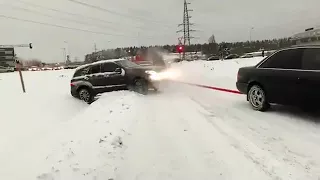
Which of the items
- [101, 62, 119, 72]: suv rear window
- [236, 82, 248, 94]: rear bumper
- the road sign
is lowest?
the road sign

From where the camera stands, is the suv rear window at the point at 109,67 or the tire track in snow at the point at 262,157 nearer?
the tire track in snow at the point at 262,157

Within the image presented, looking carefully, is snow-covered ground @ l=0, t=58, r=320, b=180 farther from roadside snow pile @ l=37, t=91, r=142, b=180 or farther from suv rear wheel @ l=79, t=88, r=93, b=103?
suv rear wheel @ l=79, t=88, r=93, b=103

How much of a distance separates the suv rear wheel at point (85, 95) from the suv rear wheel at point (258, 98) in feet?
26.6

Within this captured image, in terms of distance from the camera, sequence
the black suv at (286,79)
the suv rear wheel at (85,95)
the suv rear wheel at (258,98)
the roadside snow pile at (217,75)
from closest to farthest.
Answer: the black suv at (286,79)
the suv rear wheel at (258,98)
the suv rear wheel at (85,95)
the roadside snow pile at (217,75)

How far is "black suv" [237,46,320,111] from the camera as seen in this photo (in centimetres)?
691

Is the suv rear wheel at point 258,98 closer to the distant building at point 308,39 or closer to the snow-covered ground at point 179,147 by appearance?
the snow-covered ground at point 179,147

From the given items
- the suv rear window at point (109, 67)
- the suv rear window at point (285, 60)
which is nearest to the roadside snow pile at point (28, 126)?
the suv rear window at point (109, 67)

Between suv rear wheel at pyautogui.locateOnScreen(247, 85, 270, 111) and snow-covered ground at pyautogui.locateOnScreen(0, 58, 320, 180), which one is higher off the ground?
suv rear wheel at pyautogui.locateOnScreen(247, 85, 270, 111)

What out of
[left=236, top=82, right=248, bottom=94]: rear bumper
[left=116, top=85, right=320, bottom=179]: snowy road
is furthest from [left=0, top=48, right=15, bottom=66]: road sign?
[left=116, top=85, right=320, bottom=179]: snowy road

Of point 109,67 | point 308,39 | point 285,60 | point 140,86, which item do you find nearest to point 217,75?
point 140,86

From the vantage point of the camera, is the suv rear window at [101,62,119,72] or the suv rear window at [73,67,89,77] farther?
the suv rear window at [73,67,89,77]

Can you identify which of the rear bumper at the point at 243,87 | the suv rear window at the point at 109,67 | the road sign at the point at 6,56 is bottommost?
the road sign at the point at 6,56

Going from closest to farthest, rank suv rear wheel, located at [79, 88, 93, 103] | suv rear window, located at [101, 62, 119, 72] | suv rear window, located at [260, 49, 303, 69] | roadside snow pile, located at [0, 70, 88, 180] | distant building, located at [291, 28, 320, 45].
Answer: roadside snow pile, located at [0, 70, 88, 180] → suv rear window, located at [260, 49, 303, 69] → distant building, located at [291, 28, 320, 45] → suv rear window, located at [101, 62, 119, 72] → suv rear wheel, located at [79, 88, 93, 103]

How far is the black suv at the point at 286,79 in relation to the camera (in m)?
6.91
